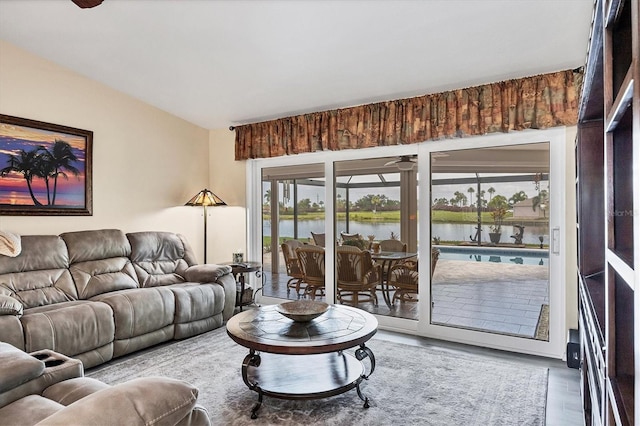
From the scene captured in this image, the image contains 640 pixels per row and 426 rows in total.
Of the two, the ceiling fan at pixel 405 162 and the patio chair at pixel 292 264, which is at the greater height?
the ceiling fan at pixel 405 162

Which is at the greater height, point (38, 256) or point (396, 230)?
point (396, 230)

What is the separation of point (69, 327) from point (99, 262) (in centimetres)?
104

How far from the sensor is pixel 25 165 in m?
3.75

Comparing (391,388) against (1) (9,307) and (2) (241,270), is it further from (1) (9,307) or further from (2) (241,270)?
(1) (9,307)

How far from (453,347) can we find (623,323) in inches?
115

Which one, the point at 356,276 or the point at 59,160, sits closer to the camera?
the point at 59,160

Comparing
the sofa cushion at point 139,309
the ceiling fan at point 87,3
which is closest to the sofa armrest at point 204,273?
the sofa cushion at point 139,309

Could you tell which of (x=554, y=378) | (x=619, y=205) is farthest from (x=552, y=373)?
(x=619, y=205)

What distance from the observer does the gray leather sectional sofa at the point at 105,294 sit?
296 centimetres

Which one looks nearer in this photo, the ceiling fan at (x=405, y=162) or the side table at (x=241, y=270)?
the ceiling fan at (x=405, y=162)

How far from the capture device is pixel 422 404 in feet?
8.52

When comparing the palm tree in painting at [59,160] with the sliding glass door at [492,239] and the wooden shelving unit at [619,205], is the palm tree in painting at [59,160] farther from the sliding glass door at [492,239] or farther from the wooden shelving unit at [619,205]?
the wooden shelving unit at [619,205]

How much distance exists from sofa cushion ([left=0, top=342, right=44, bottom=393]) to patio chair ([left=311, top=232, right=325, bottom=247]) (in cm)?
341

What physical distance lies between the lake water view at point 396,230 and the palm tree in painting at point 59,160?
235cm
